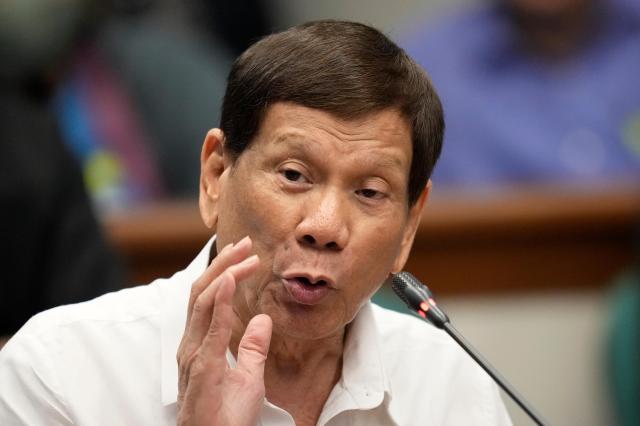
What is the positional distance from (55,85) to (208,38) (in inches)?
51.2

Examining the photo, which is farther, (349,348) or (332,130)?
(349,348)

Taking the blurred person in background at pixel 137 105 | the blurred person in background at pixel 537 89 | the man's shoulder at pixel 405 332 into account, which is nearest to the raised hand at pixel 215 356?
the man's shoulder at pixel 405 332

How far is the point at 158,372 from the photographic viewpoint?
107 inches

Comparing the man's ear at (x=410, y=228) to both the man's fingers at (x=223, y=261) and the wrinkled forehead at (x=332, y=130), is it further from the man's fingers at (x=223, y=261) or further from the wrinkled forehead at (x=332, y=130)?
the man's fingers at (x=223, y=261)

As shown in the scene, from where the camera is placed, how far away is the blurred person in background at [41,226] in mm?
4336

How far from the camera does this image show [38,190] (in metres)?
4.40

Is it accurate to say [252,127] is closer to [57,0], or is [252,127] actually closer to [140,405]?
[140,405]

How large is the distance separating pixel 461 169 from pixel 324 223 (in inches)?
120

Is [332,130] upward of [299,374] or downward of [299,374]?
upward

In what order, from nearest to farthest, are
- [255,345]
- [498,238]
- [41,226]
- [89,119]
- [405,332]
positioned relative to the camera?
[255,345]
[405,332]
[41,226]
[498,238]
[89,119]

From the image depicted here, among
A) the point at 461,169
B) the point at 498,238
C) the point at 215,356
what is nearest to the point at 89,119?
the point at 461,169

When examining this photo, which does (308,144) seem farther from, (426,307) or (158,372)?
(158,372)

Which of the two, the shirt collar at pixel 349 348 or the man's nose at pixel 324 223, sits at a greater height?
the man's nose at pixel 324 223

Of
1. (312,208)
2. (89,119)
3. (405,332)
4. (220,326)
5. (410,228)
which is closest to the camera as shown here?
(220,326)
